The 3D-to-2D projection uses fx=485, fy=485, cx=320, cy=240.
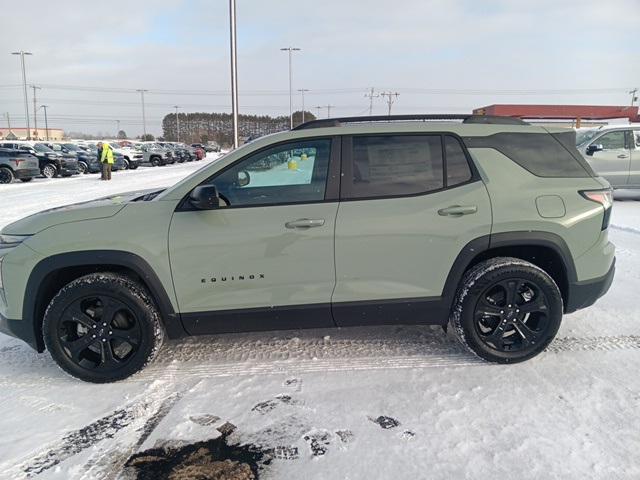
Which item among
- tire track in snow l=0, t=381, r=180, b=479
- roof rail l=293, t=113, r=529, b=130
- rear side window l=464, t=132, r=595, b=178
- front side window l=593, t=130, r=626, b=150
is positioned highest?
front side window l=593, t=130, r=626, b=150

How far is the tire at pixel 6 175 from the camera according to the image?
18.9m

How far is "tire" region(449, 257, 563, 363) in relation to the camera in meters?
3.41

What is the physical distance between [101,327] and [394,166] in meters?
2.31

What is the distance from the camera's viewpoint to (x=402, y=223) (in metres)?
3.30

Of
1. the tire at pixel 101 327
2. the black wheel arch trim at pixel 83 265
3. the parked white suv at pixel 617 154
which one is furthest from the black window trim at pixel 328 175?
the parked white suv at pixel 617 154

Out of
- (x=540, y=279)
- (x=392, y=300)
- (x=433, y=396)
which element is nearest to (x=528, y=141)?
(x=540, y=279)

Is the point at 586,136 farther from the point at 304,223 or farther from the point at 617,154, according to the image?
the point at 304,223

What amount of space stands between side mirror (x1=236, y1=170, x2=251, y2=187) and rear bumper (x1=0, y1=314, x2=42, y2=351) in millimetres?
1716

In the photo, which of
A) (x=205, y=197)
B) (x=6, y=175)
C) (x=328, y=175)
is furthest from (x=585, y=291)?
Answer: (x=6, y=175)

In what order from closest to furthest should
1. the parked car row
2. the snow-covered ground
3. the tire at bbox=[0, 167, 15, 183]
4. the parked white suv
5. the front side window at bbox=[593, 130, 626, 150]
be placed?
the snow-covered ground, the parked white suv, the front side window at bbox=[593, 130, 626, 150], the tire at bbox=[0, 167, 15, 183], the parked car row

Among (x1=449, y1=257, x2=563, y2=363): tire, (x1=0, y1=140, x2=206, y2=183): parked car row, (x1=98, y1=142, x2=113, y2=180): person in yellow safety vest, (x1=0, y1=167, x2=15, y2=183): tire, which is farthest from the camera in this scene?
(x1=98, y1=142, x2=113, y2=180): person in yellow safety vest

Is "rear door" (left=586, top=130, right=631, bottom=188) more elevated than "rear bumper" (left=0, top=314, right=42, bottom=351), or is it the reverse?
"rear door" (left=586, top=130, right=631, bottom=188)

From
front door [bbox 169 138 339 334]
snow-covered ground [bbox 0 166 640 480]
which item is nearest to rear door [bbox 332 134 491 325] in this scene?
front door [bbox 169 138 339 334]

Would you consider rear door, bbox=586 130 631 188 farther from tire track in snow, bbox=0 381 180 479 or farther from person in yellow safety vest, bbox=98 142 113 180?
person in yellow safety vest, bbox=98 142 113 180
